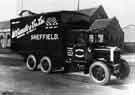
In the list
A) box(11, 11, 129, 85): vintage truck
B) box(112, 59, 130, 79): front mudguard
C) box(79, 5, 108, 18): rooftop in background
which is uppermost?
box(79, 5, 108, 18): rooftop in background

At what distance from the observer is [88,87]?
888cm

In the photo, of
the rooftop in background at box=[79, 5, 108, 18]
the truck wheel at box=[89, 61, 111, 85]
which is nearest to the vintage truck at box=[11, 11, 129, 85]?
the truck wheel at box=[89, 61, 111, 85]

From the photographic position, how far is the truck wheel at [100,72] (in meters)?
9.23

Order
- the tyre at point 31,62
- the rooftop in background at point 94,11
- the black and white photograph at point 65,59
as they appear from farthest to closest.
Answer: the rooftop in background at point 94,11 < the tyre at point 31,62 < the black and white photograph at point 65,59

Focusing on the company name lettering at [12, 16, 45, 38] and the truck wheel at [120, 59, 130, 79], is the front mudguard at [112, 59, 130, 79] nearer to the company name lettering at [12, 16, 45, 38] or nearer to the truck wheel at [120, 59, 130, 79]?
the truck wheel at [120, 59, 130, 79]

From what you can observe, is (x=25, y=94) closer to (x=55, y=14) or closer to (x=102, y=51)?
(x=102, y=51)

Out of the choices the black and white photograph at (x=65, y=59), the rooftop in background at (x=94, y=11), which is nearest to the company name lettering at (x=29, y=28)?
the black and white photograph at (x=65, y=59)

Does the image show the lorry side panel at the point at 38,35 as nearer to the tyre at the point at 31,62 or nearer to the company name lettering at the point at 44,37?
the company name lettering at the point at 44,37

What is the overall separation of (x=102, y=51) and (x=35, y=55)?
5132mm

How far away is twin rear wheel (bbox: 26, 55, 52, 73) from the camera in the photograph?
12453mm

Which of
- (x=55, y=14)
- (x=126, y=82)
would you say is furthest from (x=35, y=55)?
(x=126, y=82)

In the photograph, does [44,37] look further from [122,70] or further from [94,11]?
[94,11]

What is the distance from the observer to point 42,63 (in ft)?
42.2

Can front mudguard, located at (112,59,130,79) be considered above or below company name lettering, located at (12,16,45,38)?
below
